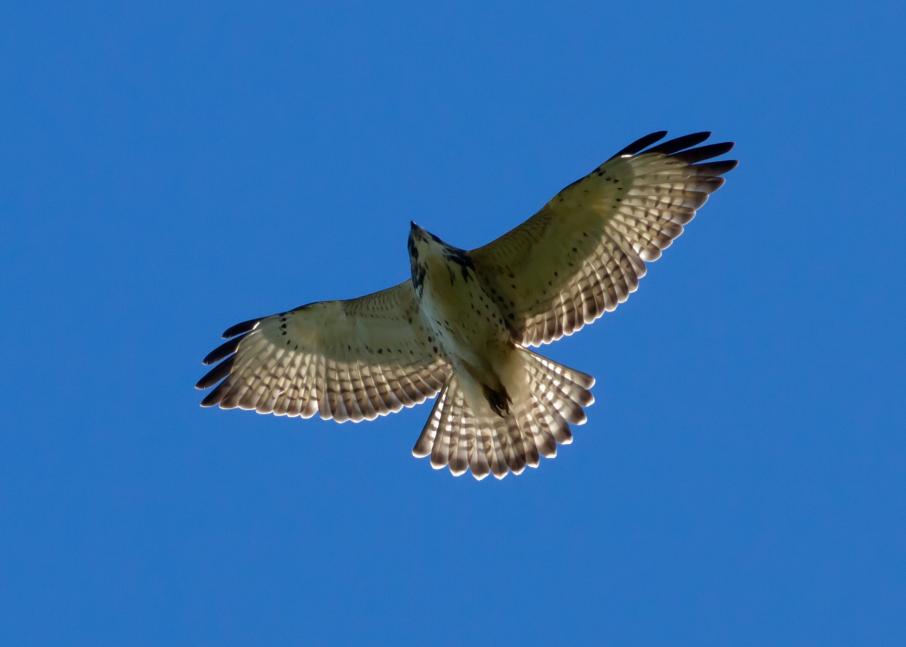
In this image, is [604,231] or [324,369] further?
[324,369]

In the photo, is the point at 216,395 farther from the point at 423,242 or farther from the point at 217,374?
the point at 423,242

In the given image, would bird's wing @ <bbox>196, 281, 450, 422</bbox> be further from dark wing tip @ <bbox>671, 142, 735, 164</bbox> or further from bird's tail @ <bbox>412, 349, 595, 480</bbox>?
dark wing tip @ <bbox>671, 142, 735, 164</bbox>

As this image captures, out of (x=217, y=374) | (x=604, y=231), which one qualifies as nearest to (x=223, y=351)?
(x=217, y=374)

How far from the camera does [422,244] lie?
1298cm

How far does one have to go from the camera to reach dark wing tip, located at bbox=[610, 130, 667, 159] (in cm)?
1291

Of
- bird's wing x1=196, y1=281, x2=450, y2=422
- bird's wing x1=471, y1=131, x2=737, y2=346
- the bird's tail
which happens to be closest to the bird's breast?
bird's wing x1=471, y1=131, x2=737, y2=346

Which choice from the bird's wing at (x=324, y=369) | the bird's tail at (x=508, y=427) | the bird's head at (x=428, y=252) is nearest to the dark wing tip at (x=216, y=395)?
the bird's wing at (x=324, y=369)

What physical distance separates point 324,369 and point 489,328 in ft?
5.75

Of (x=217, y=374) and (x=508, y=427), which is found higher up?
(x=217, y=374)

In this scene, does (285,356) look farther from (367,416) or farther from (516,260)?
(516,260)

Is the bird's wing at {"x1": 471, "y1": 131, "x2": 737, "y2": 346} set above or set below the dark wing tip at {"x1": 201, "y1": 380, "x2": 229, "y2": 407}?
below

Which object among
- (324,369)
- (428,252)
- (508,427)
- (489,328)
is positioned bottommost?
(508,427)

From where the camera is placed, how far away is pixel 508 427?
13859mm

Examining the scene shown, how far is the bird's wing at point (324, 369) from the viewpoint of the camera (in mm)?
14016
